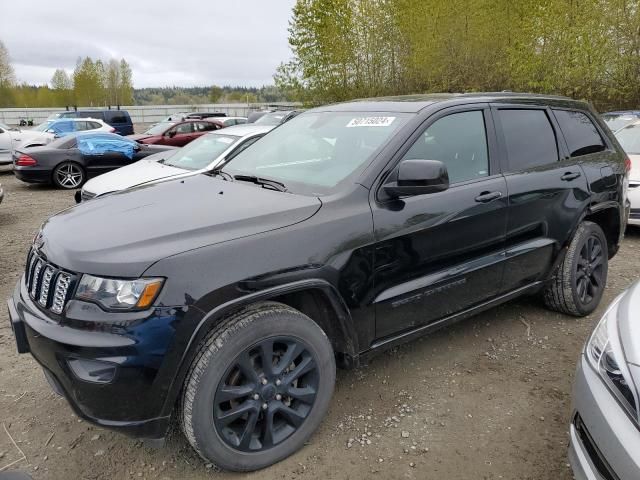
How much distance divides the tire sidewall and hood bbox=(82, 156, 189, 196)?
185 inches

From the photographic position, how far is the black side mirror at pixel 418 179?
2545mm

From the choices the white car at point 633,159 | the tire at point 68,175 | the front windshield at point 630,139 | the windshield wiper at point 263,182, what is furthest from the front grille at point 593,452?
the tire at point 68,175

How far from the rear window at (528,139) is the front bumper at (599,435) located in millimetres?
1665

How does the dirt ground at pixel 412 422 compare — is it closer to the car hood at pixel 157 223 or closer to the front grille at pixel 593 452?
the front grille at pixel 593 452

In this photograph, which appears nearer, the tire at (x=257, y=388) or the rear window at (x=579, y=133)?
the tire at (x=257, y=388)

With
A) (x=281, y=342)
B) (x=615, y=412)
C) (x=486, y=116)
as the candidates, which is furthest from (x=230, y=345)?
(x=486, y=116)

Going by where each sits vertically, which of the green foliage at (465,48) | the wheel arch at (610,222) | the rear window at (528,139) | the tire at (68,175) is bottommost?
A: the tire at (68,175)

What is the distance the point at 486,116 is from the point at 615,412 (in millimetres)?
2078

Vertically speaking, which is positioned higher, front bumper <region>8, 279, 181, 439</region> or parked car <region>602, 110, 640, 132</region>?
parked car <region>602, 110, 640, 132</region>

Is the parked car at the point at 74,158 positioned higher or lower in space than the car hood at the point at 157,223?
lower

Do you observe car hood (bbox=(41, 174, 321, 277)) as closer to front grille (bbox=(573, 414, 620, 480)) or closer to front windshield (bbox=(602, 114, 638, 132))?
front grille (bbox=(573, 414, 620, 480))

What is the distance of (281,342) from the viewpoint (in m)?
2.35

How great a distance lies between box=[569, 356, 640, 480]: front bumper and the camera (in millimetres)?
1668

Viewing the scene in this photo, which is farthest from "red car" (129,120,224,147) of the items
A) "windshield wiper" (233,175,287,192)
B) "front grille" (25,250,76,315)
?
"front grille" (25,250,76,315)
